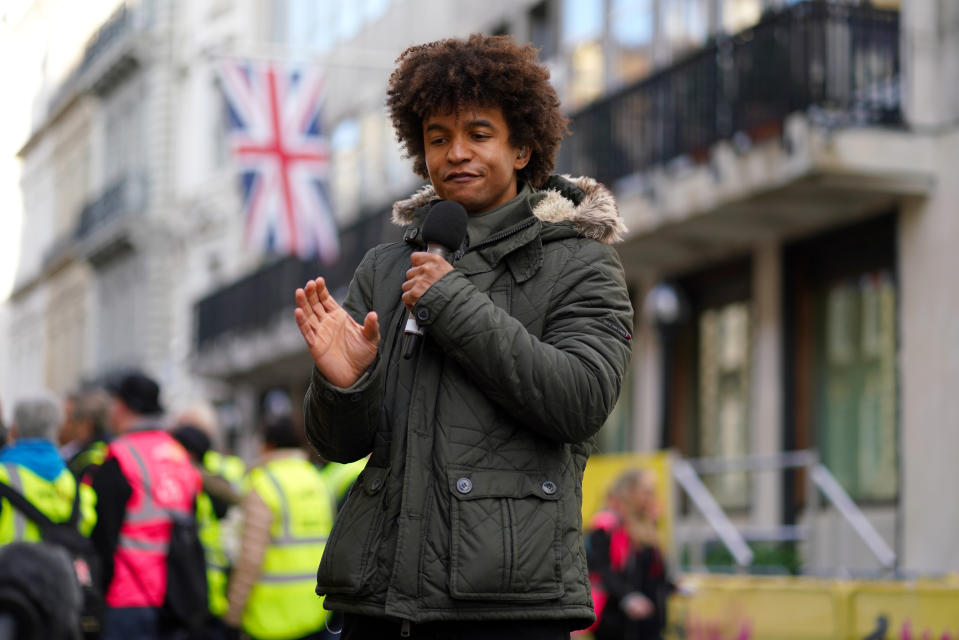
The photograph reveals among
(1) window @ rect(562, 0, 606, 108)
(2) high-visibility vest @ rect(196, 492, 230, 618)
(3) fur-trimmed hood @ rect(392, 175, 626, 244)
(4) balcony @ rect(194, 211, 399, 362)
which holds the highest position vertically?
(1) window @ rect(562, 0, 606, 108)

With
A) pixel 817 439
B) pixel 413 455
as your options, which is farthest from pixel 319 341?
pixel 817 439

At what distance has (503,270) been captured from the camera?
4.26m

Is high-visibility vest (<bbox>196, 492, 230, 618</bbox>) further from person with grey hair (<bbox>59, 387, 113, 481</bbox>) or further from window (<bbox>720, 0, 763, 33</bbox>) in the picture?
window (<bbox>720, 0, 763, 33</bbox>)

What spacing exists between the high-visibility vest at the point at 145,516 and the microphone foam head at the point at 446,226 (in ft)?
16.7

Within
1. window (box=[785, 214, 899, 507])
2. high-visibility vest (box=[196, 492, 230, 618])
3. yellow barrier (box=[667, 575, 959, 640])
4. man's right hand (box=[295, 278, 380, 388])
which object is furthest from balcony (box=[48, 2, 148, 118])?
man's right hand (box=[295, 278, 380, 388])

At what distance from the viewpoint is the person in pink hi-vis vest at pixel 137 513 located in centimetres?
885

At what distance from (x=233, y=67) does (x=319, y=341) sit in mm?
16405

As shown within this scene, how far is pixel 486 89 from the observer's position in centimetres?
432

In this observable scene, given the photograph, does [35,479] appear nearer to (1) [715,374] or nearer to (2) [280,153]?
(2) [280,153]

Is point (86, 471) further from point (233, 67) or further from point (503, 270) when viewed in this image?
point (233, 67)

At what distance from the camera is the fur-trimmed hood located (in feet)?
14.2

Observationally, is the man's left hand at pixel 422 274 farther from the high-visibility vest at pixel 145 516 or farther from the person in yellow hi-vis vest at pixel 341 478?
the person in yellow hi-vis vest at pixel 341 478

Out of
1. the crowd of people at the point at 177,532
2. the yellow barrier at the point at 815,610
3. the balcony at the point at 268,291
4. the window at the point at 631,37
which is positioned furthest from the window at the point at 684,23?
the crowd of people at the point at 177,532

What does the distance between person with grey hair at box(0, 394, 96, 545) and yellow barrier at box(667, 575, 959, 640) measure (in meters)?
4.92
